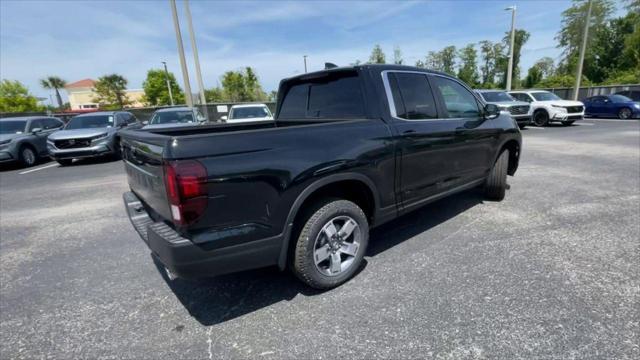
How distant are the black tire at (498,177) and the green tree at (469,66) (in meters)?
57.5

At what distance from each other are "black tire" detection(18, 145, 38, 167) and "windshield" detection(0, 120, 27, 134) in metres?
0.71

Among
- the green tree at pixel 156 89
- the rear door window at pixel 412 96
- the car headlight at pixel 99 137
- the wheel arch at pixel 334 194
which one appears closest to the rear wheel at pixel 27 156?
the car headlight at pixel 99 137

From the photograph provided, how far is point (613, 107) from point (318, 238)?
77.6 ft

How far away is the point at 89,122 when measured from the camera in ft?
34.7

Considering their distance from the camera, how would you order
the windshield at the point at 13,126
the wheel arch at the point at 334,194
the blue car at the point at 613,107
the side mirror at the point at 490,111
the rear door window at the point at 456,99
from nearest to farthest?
the wheel arch at the point at 334,194
the rear door window at the point at 456,99
the side mirror at the point at 490,111
the windshield at the point at 13,126
the blue car at the point at 613,107

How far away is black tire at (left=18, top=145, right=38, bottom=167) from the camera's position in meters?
9.93

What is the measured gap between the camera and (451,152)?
3617mm

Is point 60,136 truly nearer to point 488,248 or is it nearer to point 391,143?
point 391,143

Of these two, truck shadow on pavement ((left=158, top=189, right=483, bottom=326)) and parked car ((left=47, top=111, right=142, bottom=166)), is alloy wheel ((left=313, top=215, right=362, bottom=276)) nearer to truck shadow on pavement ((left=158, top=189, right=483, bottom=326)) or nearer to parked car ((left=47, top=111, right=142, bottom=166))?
truck shadow on pavement ((left=158, top=189, right=483, bottom=326))

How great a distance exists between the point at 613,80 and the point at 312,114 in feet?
163

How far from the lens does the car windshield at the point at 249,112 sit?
39.4 feet

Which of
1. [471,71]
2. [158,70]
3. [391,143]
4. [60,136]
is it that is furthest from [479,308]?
[158,70]

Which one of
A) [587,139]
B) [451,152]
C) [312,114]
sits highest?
[312,114]

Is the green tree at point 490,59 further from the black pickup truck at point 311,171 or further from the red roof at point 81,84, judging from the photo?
the red roof at point 81,84
